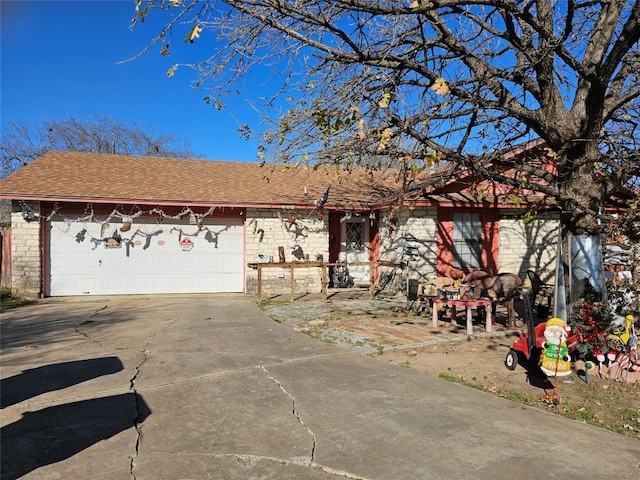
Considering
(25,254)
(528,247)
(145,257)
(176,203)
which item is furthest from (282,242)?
(528,247)

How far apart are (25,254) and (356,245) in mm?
10084

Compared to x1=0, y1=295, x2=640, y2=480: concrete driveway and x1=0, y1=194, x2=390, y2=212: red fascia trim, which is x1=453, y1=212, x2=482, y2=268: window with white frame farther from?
x1=0, y1=295, x2=640, y2=480: concrete driveway

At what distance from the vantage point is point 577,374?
586cm

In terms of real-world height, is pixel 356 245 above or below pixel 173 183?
below

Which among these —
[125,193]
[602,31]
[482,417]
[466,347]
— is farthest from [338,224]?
[482,417]

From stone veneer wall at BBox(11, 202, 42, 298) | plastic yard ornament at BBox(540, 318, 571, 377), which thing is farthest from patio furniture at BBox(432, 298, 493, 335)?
stone veneer wall at BBox(11, 202, 42, 298)

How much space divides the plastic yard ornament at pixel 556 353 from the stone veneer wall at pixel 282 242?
31.4ft

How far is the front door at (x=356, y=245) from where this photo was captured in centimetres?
1579

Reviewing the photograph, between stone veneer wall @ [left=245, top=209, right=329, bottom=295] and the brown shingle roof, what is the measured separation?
587mm

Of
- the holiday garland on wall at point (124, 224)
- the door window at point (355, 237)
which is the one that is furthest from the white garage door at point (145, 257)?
the door window at point (355, 237)

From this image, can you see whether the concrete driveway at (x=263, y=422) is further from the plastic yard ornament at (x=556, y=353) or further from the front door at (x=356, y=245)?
the front door at (x=356, y=245)

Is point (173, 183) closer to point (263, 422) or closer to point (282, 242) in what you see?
point (282, 242)

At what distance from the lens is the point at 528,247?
48.8ft

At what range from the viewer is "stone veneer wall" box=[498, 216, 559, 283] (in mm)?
14508
